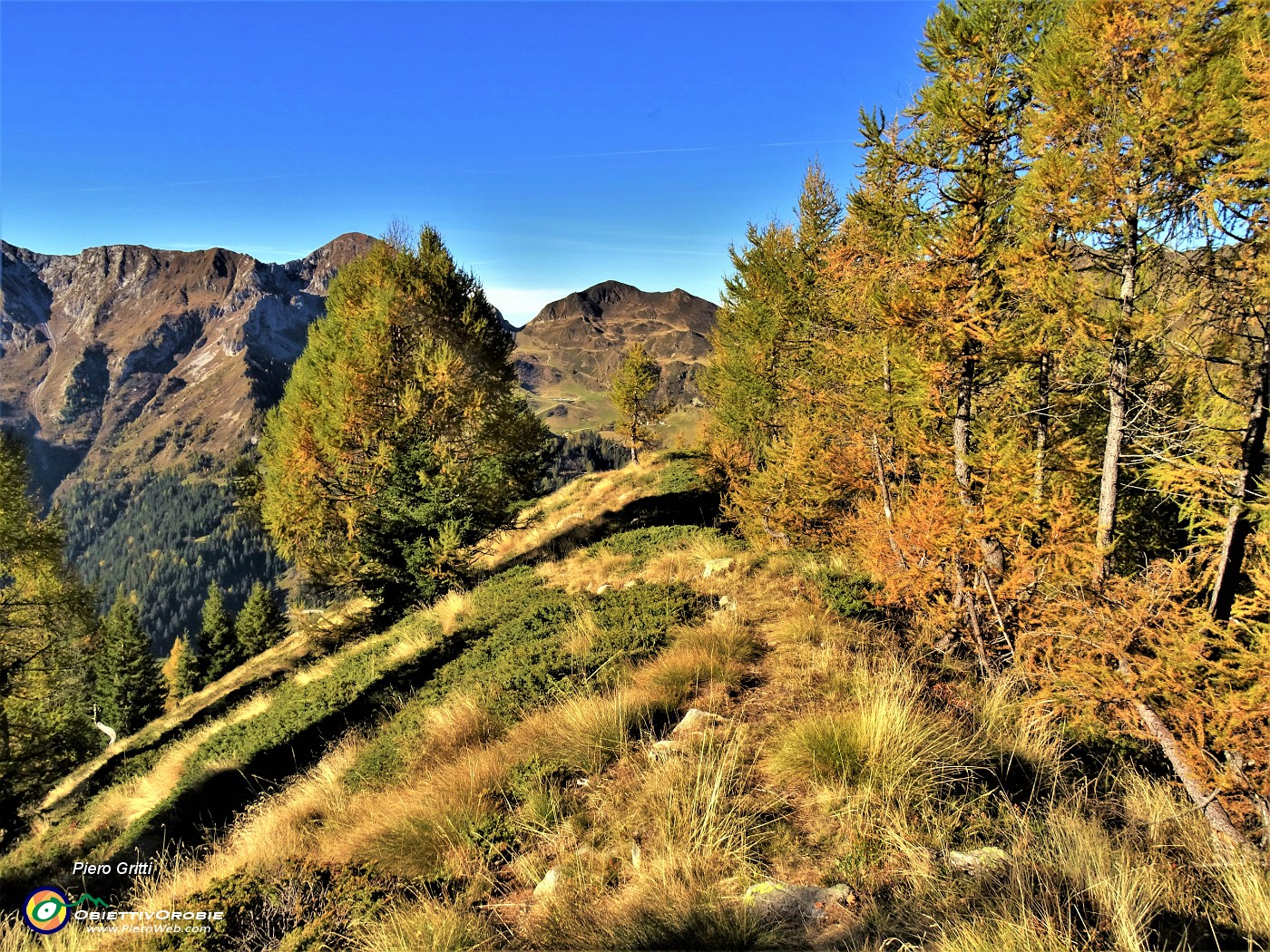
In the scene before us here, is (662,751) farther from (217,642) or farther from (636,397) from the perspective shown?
(217,642)

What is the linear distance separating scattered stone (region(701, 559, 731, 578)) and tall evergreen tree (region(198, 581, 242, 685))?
49.7 meters

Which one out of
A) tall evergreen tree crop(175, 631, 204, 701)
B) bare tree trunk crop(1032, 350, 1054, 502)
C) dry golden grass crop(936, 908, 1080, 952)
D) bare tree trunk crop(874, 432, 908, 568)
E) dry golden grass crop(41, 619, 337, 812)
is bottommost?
tall evergreen tree crop(175, 631, 204, 701)

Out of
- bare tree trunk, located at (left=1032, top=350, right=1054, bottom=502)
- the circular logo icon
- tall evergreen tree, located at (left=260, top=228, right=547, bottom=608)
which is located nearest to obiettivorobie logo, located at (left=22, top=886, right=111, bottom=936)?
the circular logo icon

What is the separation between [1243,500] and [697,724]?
5.59 m

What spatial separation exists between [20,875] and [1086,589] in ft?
49.7

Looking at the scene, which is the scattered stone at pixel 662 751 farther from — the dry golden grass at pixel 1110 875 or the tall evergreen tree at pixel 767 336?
the tall evergreen tree at pixel 767 336

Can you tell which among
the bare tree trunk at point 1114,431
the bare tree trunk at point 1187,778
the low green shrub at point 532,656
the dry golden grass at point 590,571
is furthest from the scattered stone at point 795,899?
the dry golden grass at point 590,571

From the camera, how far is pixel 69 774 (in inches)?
803

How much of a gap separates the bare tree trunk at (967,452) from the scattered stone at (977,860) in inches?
228

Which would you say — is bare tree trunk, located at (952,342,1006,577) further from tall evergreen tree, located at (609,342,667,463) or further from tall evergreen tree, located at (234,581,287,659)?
tall evergreen tree, located at (234,581,287,659)

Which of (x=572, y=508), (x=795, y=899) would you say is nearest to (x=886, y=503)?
(x=795, y=899)

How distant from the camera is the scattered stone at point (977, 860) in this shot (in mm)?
3273

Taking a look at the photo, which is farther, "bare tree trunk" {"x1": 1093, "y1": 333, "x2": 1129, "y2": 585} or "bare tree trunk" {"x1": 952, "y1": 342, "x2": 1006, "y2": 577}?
"bare tree trunk" {"x1": 952, "y1": 342, "x2": 1006, "y2": 577}

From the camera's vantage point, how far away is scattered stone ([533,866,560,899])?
347 centimetres
